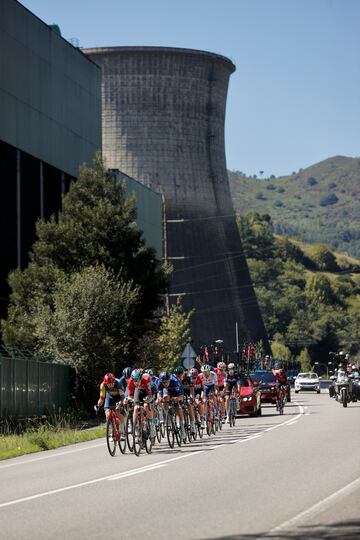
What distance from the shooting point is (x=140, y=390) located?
2314cm

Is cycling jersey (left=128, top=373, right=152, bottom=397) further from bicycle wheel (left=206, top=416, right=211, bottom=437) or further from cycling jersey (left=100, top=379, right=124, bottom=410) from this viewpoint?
bicycle wheel (left=206, top=416, right=211, bottom=437)

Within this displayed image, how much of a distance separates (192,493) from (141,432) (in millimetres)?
8894

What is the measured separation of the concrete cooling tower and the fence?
35.9 metres

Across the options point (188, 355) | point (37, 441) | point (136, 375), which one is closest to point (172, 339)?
point (188, 355)

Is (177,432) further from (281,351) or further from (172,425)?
(281,351)

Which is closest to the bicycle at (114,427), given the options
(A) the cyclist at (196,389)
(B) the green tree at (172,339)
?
(A) the cyclist at (196,389)

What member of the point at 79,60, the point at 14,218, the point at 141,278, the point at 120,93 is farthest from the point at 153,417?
the point at 120,93

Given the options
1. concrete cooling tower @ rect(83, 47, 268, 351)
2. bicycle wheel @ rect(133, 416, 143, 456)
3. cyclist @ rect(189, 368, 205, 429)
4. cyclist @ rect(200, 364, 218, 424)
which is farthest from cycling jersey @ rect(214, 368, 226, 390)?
concrete cooling tower @ rect(83, 47, 268, 351)

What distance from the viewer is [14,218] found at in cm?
4903

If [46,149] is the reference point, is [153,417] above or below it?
below

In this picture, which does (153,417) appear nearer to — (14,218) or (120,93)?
(14,218)

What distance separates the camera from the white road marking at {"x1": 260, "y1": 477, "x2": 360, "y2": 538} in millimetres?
10820

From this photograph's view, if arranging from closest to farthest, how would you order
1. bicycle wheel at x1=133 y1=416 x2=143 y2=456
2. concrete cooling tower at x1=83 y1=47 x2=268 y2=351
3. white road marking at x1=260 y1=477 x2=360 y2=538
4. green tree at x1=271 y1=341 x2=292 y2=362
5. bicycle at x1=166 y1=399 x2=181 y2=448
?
white road marking at x1=260 y1=477 x2=360 y2=538
bicycle wheel at x1=133 y1=416 x2=143 y2=456
bicycle at x1=166 y1=399 x2=181 y2=448
concrete cooling tower at x1=83 y1=47 x2=268 y2=351
green tree at x1=271 y1=341 x2=292 y2=362

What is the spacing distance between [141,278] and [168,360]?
11.2 metres
